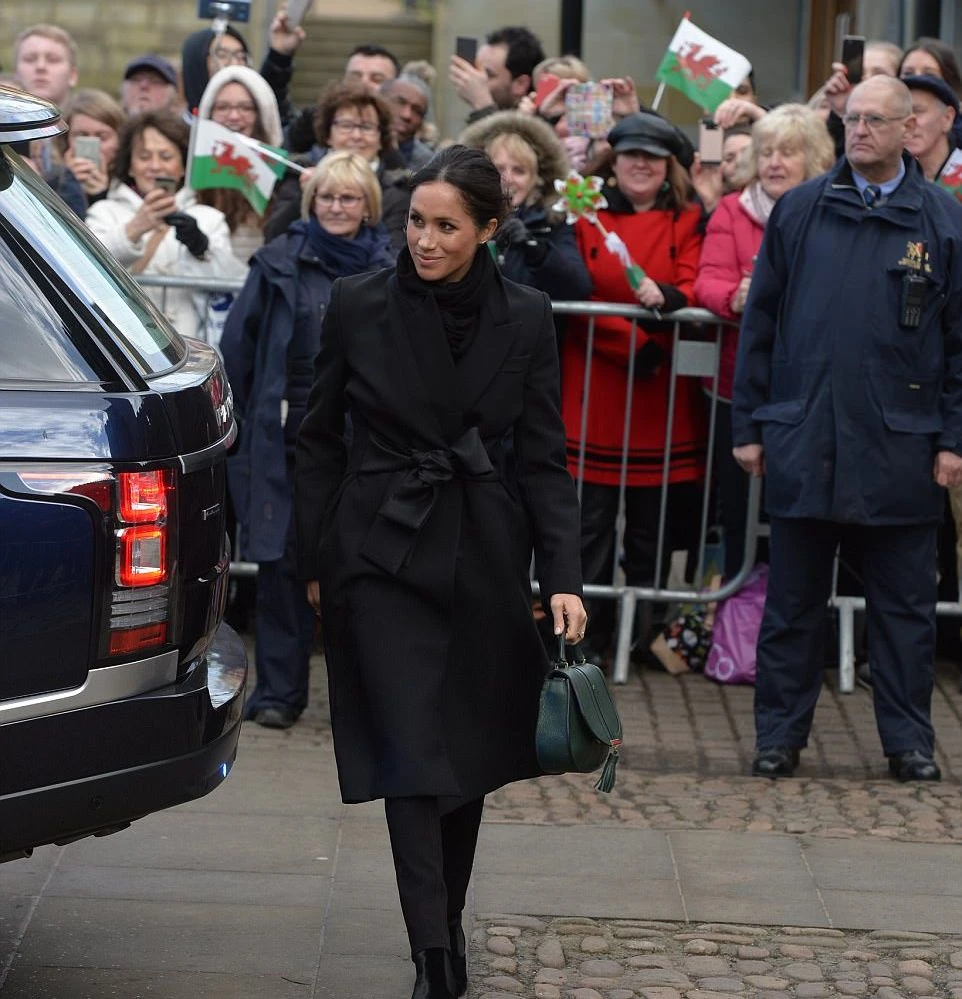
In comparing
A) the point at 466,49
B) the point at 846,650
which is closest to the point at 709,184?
the point at 466,49

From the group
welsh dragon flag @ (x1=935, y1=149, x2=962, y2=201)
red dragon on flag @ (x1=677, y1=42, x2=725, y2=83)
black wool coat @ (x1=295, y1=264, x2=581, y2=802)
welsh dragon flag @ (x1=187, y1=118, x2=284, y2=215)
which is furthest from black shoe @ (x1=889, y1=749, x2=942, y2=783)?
red dragon on flag @ (x1=677, y1=42, x2=725, y2=83)

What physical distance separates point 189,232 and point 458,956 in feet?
13.6

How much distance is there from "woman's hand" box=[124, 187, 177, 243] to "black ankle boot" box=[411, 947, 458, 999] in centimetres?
437

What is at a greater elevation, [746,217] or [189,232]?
[746,217]

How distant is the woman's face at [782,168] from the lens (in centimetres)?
758

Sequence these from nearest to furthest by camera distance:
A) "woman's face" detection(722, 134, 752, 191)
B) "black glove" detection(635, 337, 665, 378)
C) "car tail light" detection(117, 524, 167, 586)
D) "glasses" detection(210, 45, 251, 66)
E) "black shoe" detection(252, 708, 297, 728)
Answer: "car tail light" detection(117, 524, 167, 586) → "black shoe" detection(252, 708, 297, 728) → "black glove" detection(635, 337, 665, 378) → "woman's face" detection(722, 134, 752, 191) → "glasses" detection(210, 45, 251, 66)

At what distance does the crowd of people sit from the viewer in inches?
167

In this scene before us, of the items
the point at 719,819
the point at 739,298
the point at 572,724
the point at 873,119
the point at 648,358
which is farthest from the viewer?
the point at 648,358

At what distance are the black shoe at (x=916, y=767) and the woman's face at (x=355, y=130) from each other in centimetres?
360

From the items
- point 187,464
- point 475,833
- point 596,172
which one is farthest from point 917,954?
point 596,172

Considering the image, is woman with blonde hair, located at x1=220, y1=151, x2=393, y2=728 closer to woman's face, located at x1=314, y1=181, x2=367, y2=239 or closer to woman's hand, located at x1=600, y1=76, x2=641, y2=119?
woman's face, located at x1=314, y1=181, x2=367, y2=239

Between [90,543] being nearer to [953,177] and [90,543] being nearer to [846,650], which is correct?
[846,650]

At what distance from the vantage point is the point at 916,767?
6.33m

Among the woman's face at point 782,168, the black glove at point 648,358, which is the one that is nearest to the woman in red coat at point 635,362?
the black glove at point 648,358
